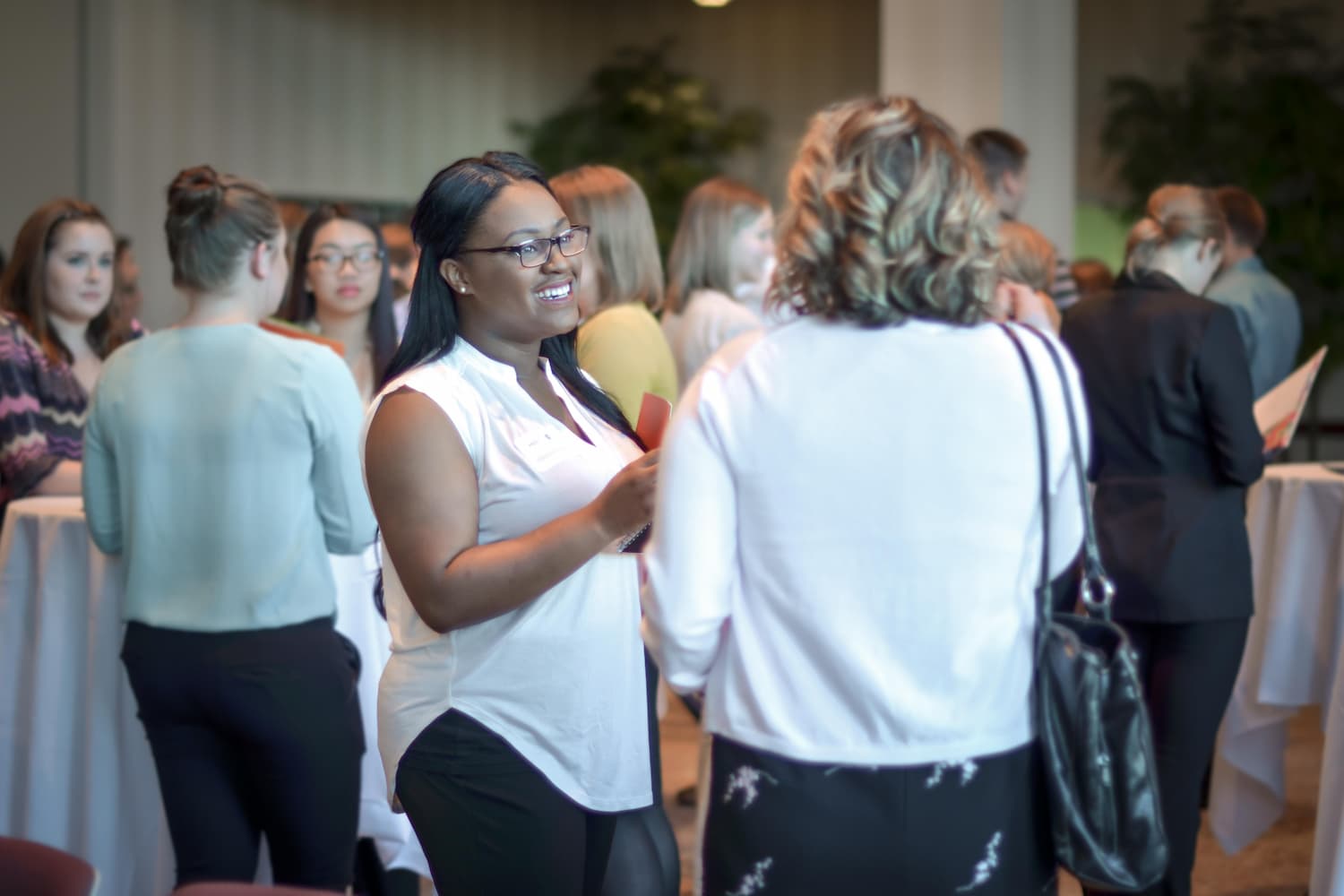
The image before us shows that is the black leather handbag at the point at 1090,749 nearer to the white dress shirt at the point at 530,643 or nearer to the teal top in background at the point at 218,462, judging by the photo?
the white dress shirt at the point at 530,643

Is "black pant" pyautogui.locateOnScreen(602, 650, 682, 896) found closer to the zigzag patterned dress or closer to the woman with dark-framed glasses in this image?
the woman with dark-framed glasses

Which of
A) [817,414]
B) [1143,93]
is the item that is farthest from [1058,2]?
[817,414]

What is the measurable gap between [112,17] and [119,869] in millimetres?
6372

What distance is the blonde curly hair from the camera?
1366 millimetres

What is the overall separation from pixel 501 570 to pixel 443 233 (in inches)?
17.8

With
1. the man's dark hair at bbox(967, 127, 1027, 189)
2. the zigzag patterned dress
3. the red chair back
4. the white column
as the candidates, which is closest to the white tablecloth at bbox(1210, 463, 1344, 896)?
the man's dark hair at bbox(967, 127, 1027, 189)

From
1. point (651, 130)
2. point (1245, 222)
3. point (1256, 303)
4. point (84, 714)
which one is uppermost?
point (651, 130)

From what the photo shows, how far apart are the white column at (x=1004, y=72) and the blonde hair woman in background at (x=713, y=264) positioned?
313 centimetres

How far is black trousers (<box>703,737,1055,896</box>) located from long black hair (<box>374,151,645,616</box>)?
650mm

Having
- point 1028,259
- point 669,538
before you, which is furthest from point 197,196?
point 1028,259

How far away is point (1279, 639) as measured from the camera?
3521mm

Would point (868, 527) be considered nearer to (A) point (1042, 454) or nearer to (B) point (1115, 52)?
(A) point (1042, 454)

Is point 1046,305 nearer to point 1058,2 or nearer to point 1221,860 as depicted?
point 1221,860

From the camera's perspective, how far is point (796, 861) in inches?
55.4
